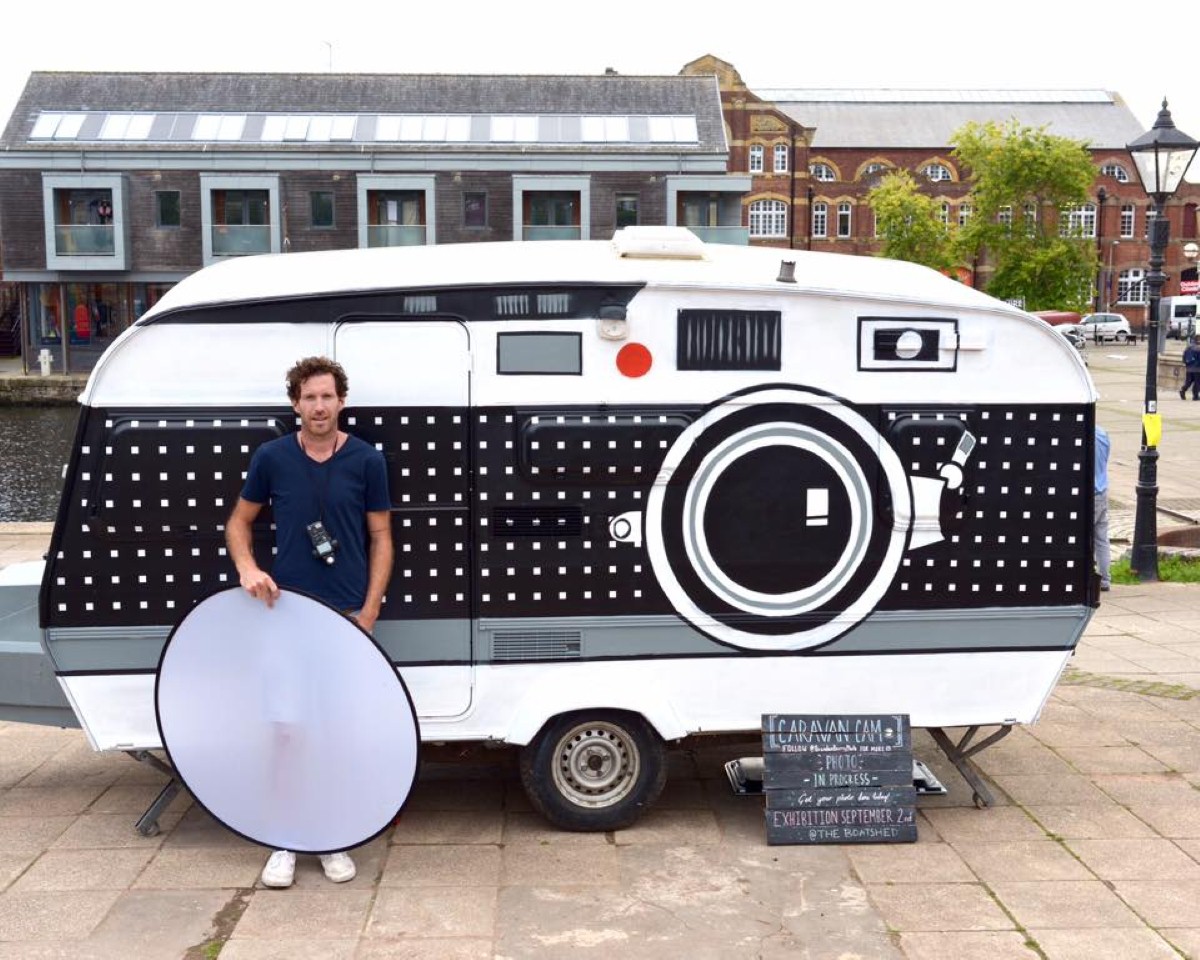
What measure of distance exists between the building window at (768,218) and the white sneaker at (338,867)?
70.6 metres

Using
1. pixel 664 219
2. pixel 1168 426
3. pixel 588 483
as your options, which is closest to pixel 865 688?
pixel 588 483

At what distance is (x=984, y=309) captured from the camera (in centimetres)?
618

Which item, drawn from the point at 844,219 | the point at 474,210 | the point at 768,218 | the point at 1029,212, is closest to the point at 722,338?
the point at 474,210

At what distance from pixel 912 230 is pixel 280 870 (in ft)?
192

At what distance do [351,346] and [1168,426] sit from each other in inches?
1036

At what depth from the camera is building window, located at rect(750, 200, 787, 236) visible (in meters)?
74.4

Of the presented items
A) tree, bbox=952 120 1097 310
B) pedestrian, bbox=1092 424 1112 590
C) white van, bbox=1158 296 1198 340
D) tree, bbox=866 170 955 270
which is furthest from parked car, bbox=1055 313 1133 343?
pedestrian, bbox=1092 424 1112 590

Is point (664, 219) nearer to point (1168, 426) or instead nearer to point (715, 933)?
point (1168, 426)

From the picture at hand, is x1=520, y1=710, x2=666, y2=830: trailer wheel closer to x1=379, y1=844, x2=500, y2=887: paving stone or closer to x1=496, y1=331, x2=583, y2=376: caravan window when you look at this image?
x1=379, y1=844, x2=500, y2=887: paving stone

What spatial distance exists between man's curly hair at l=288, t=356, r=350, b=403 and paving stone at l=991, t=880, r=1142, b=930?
343 cm

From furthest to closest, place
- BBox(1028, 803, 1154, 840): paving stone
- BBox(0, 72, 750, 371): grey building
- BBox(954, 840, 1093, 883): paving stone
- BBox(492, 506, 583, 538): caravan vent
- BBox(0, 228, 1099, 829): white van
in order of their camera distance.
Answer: BBox(0, 72, 750, 371): grey building < BBox(1028, 803, 1154, 840): paving stone < BBox(492, 506, 583, 538): caravan vent < BBox(0, 228, 1099, 829): white van < BBox(954, 840, 1093, 883): paving stone

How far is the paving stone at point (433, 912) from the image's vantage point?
5.31 meters

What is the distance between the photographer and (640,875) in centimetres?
586

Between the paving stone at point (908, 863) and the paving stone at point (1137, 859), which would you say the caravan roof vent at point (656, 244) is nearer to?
the paving stone at point (908, 863)
